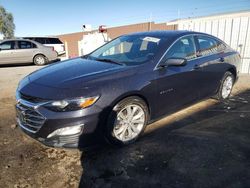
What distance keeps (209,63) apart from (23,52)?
404 inches

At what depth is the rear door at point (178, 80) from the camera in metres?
3.58

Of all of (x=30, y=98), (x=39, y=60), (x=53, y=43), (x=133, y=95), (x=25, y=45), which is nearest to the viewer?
(x=30, y=98)

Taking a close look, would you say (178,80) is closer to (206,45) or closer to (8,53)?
(206,45)

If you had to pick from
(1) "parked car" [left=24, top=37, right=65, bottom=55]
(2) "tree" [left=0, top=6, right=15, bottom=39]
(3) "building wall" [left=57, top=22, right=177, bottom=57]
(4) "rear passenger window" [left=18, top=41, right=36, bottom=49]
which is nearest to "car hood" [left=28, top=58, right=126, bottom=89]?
(3) "building wall" [left=57, top=22, right=177, bottom=57]

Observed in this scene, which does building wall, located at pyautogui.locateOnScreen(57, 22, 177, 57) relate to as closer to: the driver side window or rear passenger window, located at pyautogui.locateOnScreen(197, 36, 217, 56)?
rear passenger window, located at pyautogui.locateOnScreen(197, 36, 217, 56)

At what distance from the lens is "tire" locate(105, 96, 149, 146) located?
3.06m

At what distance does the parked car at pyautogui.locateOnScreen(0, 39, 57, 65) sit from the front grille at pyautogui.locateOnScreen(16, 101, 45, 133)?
9835 millimetres

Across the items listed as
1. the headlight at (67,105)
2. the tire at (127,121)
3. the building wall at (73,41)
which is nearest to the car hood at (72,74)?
the headlight at (67,105)

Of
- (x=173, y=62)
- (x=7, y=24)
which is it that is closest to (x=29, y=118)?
(x=173, y=62)

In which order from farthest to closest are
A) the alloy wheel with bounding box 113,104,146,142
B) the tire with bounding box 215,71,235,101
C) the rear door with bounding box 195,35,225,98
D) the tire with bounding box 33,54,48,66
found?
the tire with bounding box 33,54,48,66 → the tire with bounding box 215,71,235,101 → the rear door with bounding box 195,35,225,98 → the alloy wheel with bounding box 113,104,146,142

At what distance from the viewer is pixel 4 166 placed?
2.91 meters

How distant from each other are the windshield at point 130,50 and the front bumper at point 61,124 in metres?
1.18

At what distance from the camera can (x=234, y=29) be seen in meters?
8.30

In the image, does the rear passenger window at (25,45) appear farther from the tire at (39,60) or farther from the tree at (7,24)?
the tree at (7,24)
